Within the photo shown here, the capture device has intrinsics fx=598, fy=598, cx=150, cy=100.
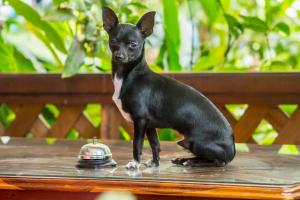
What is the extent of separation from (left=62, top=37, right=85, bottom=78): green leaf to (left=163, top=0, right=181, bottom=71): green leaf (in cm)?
22

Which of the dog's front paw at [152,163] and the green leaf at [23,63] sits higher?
the green leaf at [23,63]

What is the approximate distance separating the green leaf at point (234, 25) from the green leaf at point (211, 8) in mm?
62

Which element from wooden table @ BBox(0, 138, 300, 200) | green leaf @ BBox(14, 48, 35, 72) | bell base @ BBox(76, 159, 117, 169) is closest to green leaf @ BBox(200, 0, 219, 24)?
green leaf @ BBox(14, 48, 35, 72)

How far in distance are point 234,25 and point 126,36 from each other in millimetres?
733

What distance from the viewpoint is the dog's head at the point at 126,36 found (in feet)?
2.81

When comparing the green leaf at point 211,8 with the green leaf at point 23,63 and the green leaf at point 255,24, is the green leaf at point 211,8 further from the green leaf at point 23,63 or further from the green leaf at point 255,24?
the green leaf at point 23,63

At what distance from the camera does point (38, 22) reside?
1.53m

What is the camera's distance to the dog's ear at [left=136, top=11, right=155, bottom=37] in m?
0.88

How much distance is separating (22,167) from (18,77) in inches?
28.9

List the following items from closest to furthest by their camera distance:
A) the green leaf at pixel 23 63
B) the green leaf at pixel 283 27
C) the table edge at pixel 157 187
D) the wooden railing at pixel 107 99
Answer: the table edge at pixel 157 187
the wooden railing at pixel 107 99
the green leaf at pixel 283 27
the green leaf at pixel 23 63

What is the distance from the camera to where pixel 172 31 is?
153cm

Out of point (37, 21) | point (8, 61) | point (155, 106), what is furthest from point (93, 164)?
point (8, 61)

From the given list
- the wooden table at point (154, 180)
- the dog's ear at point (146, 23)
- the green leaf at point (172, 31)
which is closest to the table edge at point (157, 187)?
the wooden table at point (154, 180)

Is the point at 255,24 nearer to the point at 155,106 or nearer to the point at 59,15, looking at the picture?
the point at 59,15
